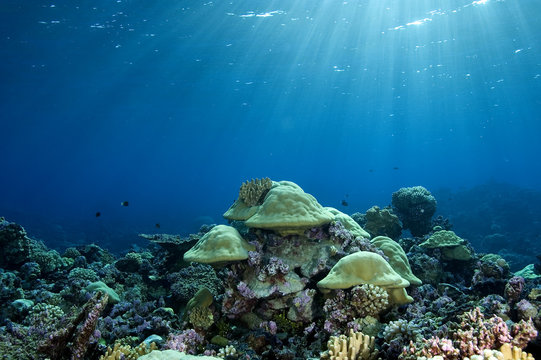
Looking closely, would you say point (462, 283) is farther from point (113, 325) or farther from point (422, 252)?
point (113, 325)

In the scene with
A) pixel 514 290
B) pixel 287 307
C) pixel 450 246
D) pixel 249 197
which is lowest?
pixel 450 246

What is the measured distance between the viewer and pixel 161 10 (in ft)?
79.8

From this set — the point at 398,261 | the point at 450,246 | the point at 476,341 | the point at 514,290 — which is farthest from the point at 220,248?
the point at 450,246

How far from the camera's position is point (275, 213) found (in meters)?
6.58

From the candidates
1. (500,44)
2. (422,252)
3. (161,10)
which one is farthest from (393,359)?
(500,44)

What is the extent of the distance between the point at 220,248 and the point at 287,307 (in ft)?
6.18

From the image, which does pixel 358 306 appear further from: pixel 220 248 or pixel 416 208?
pixel 416 208

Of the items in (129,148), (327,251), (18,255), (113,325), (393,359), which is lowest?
(129,148)

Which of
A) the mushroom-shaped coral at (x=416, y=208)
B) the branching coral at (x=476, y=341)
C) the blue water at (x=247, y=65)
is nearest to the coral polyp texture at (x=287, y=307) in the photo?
the branching coral at (x=476, y=341)

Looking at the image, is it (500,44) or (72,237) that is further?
(72,237)

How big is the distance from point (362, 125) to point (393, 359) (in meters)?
87.8

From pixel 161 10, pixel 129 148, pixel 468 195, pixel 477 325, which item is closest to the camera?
pixel 477 325

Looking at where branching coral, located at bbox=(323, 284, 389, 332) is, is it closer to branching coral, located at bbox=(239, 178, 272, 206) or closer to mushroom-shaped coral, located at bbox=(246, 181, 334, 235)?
mushroom-shaped coral, located at bbox=(246, 181, 334, 235)

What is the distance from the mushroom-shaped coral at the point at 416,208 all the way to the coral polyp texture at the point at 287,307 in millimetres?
6123
